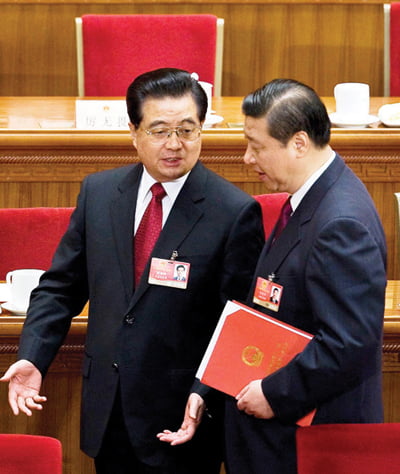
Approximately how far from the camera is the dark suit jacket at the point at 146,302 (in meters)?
2.20

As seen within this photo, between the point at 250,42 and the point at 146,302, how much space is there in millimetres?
3040

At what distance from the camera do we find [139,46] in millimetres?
4230

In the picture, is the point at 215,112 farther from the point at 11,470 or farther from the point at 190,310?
the point at 11,470

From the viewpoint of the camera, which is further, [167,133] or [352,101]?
[352,101]

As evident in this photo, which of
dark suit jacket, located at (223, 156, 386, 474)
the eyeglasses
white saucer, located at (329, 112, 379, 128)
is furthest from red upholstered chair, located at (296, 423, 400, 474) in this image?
white saucer, located at (329, 112, 379, 128)

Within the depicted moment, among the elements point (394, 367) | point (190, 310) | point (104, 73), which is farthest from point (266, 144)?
point (104, 73)

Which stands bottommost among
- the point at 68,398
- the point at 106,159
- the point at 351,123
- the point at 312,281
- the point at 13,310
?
the point at 68,398

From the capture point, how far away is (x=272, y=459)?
2.09 metres

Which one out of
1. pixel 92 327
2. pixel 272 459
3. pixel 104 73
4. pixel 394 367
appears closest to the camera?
pixel 272 459

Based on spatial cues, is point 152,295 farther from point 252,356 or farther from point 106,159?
point 106,159

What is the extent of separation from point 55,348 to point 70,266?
19 centimetres

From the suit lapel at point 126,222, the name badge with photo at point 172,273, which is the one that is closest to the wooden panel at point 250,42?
the suit lapel at point 126,222

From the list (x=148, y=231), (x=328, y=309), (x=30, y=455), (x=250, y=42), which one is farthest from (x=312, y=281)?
(x=250, y=42)

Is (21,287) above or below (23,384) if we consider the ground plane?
above
